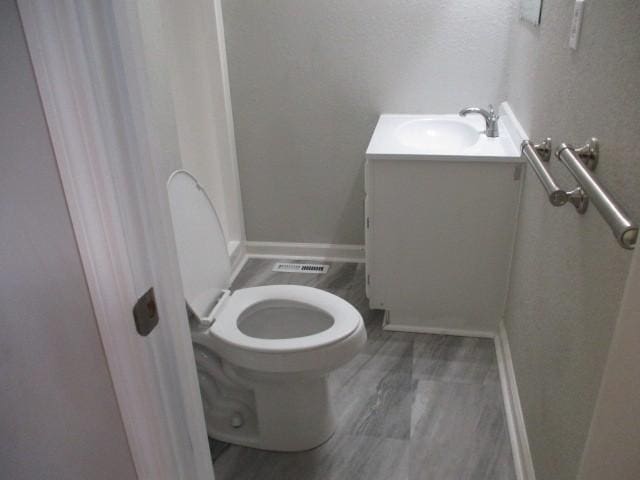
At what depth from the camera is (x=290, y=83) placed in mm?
2543

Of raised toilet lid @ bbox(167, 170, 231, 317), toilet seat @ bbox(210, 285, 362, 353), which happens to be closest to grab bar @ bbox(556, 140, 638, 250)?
toilet seat @ bbox(210, 285, 362, 353)

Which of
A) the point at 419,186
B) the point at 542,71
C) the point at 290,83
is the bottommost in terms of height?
the point at 419,186

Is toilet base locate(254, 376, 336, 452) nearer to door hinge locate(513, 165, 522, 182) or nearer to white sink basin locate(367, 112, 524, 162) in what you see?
white sink basin locate(367, 112, 524, 162)

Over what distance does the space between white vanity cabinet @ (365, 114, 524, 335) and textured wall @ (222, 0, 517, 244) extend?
58 centimetres

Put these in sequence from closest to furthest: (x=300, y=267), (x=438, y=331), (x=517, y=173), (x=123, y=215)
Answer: (x=123, y=215) → (x=517, y=173) → (x=438, y=331) → (x=300, y=267)

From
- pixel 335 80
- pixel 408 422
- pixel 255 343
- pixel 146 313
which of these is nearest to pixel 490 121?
pixel 335 80

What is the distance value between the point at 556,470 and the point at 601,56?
0.93m

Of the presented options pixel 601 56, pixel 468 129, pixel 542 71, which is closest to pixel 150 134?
pixel 601 56

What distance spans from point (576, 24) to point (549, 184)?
0.40 metres

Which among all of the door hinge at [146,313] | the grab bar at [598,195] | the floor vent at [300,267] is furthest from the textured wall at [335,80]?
the door hinge at [146,313]

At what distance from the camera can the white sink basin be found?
6.34 feet

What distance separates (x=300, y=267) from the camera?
2828 mm

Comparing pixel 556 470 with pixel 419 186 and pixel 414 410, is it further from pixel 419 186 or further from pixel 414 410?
pixel 419 186

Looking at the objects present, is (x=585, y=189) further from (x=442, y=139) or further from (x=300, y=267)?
(x=300, y=267)
